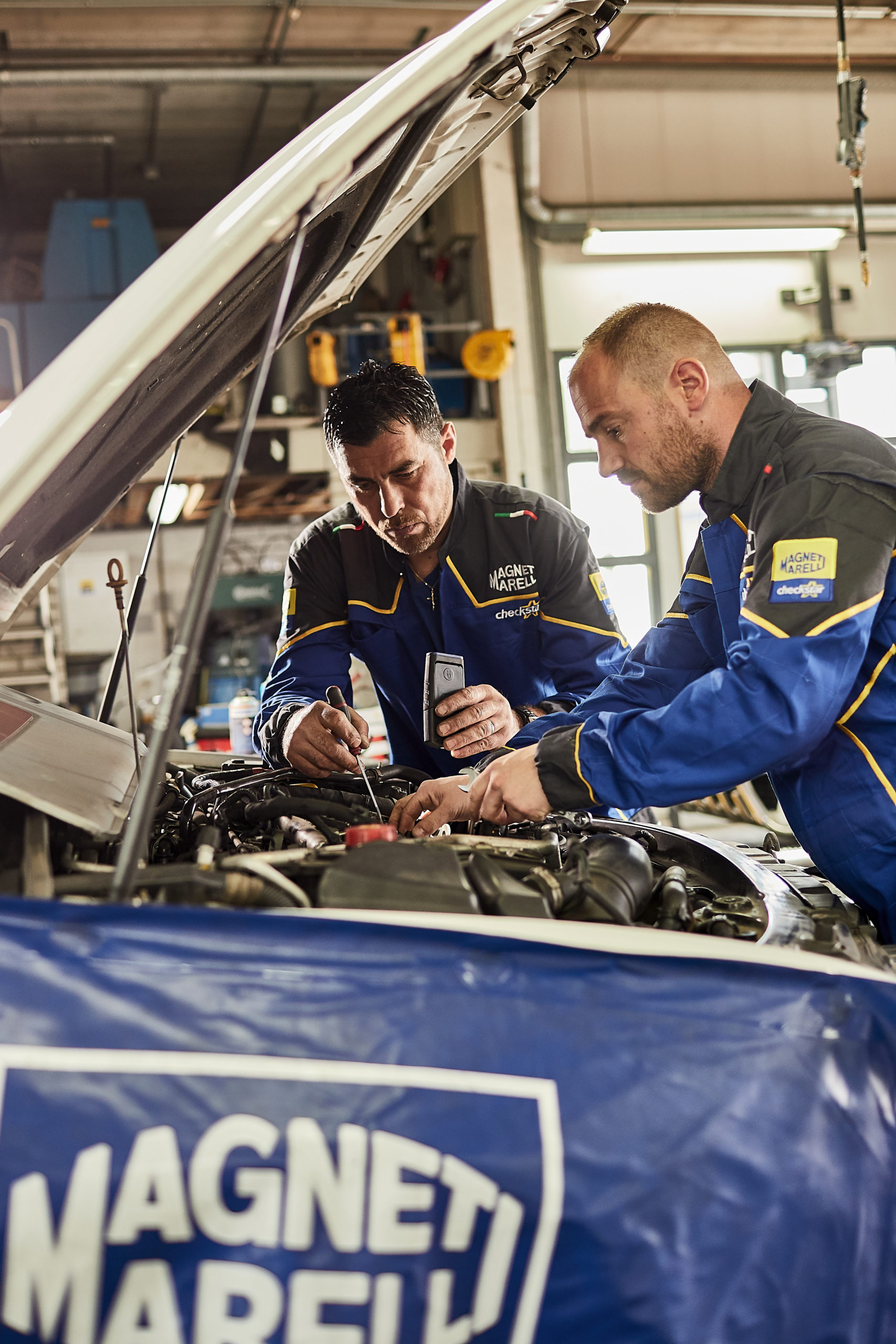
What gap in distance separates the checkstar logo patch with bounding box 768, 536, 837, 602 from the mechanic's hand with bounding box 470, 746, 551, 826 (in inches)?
15.1

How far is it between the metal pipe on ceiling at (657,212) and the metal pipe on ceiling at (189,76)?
1249mm

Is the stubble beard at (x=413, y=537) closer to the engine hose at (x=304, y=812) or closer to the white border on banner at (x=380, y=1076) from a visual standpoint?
the engine hose at (x=304, y=812)

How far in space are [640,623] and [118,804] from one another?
22.4 ft

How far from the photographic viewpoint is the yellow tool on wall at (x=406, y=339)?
6059 millimetres

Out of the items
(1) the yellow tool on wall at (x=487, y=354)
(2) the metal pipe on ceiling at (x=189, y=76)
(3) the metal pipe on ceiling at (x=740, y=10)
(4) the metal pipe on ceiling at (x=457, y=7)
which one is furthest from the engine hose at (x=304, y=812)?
(2) the metal pipe on ceiling at (x=189, y=76)

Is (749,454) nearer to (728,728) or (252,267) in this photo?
(728,728)

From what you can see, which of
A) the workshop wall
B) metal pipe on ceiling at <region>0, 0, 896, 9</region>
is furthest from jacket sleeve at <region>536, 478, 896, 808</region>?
the workshop wall

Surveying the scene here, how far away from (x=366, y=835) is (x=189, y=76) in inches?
264

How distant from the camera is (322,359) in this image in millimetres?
6074

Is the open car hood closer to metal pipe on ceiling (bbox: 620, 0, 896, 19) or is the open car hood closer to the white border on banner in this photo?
the white border on banner

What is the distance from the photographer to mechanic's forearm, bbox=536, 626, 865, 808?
124 centimetres

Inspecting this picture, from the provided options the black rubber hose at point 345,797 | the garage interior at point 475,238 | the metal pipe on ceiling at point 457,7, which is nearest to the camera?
the black rubber hose at point 345,797

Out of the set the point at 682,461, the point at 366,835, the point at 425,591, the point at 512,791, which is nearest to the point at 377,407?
the point at 425,591

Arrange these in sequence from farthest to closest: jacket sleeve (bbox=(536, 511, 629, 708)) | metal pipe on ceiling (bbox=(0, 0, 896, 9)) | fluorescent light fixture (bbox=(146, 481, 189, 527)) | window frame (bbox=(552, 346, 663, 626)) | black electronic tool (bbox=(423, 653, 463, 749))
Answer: window frame (bbox=(552, 346, 663, 626)) → fluorescent light fixture (bbox=(146, 481, 189, 527)) → metal pipe on ceiling (bbox=(0, 0, 896, 9)) → jacket sleeve (bbox=(536, 511, 629, 708)) → black electronic tool (bbox=(423, 653, 463, 749))
